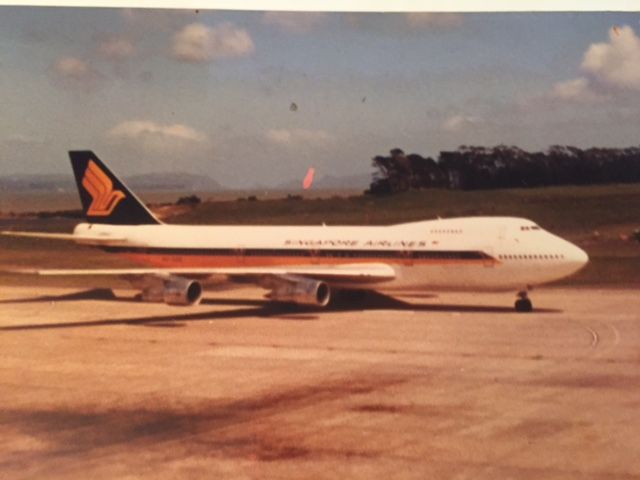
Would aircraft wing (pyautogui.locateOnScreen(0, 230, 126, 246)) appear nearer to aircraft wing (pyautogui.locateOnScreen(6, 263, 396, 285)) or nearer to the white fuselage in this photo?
the white fuselage

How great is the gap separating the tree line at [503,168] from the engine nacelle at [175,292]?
4437mm

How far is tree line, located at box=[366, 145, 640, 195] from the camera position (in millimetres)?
17688

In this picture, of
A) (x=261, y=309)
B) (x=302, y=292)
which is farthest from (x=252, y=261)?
(x=302, y=292)

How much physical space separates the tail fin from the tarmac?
125 inches

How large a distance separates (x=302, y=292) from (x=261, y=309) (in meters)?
1.82

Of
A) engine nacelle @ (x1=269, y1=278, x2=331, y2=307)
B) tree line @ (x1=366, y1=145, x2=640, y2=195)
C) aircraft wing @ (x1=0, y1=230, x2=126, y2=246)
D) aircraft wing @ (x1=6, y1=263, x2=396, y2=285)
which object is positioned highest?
tree line @ (x1=366, y1=145, x2=640, y2=195)

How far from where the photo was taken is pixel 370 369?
14.6m

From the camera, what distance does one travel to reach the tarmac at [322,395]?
32.7ft

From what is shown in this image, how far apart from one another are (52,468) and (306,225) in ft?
43.9

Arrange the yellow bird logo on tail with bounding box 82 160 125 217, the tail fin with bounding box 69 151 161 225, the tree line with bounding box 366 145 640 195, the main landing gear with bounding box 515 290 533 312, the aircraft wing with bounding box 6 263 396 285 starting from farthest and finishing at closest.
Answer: the tail fin with bounding box 69 151 161 225, the yellow bird logo on tail with bounding box 82 160 125 217, the aircraft wing with bounding box 6 263 396 285, the main landing gear with bounding box 515 290 533 312, the tree line with bounding box 366 145 640 195

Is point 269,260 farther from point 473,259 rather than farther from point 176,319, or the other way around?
point 473,259

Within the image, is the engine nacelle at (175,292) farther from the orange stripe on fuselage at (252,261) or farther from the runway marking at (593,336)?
the runway marking at (593,336)

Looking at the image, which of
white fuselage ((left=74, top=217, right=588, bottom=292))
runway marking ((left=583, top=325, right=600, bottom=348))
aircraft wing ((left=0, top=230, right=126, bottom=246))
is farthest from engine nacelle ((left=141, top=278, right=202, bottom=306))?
runway marking ((left=583, top=325, right=600, bottom=348))

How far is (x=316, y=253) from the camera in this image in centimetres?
2186
